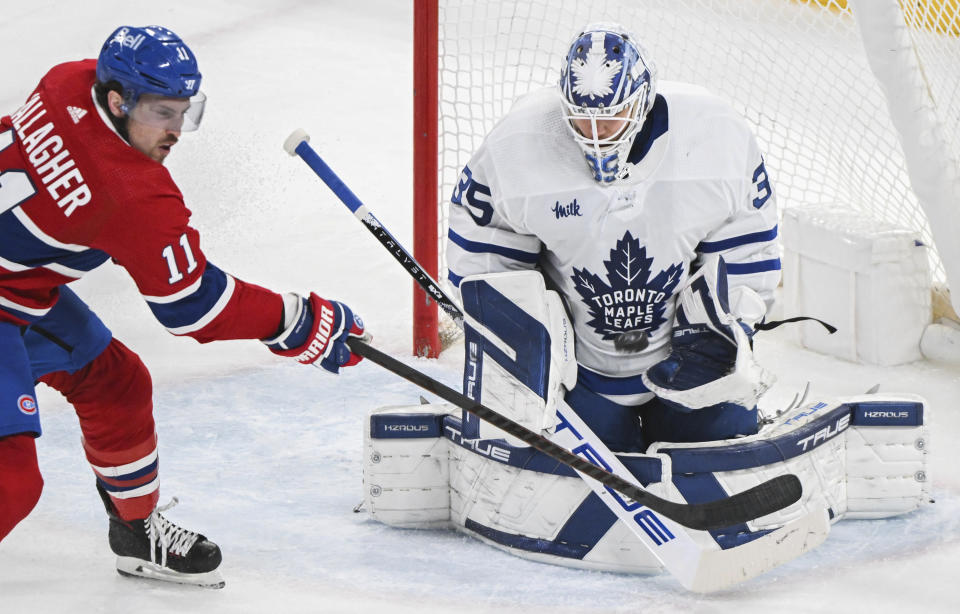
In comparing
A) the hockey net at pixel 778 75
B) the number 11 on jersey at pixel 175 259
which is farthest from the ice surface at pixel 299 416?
the number 11 on jersey at pixel 175 259

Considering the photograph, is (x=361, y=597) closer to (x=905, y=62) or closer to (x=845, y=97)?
(x=905, y=62)

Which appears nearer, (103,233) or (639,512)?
(103,233)

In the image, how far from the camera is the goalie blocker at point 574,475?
2.59m

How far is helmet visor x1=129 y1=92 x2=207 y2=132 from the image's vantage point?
2.18 meters

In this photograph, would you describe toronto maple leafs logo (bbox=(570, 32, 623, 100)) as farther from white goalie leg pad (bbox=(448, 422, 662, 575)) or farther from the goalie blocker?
white goalie leg pad (bbox=(448, 422, 662, 575))

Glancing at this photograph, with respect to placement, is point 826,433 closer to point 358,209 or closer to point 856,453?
point 856,453

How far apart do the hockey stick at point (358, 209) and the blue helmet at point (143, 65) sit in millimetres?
327

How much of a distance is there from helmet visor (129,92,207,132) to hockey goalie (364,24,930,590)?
602mm

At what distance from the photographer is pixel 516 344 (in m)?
2.57

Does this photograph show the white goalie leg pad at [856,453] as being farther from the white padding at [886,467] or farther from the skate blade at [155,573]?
the skate blade at [155,573]

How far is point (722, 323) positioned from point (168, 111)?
1.08 meters

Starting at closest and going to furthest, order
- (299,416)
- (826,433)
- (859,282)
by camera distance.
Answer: (826,433) → (299,416) → (859,282)

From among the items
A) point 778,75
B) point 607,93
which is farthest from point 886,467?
point 778,75

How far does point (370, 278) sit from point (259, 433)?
3.37ft
